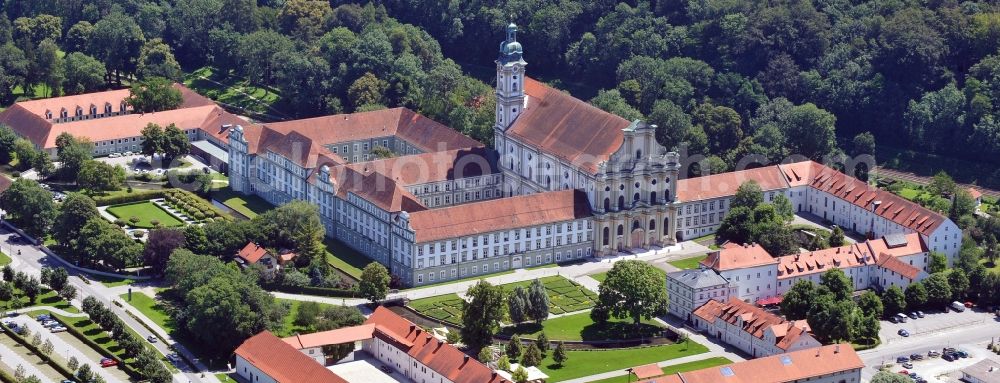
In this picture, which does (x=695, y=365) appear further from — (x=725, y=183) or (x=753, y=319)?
(x=725, y=183)

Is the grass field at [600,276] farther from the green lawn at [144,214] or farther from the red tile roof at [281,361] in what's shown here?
the green lawn at [144,214]

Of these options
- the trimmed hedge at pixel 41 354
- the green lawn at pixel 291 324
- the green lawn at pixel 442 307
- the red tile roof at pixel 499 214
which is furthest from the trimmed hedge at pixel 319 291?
the trimmed hedge at pixel 41 354

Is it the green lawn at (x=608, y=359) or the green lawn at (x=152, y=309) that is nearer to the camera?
the green lawn at (x=608, y=359)

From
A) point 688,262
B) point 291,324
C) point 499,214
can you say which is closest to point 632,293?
point 499,214

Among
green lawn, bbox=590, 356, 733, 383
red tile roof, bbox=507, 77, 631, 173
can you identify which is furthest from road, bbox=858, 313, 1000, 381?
red tile roof, bbox=507, 77, 631, 173

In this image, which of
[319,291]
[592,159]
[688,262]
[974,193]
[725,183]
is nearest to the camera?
[319,291]
